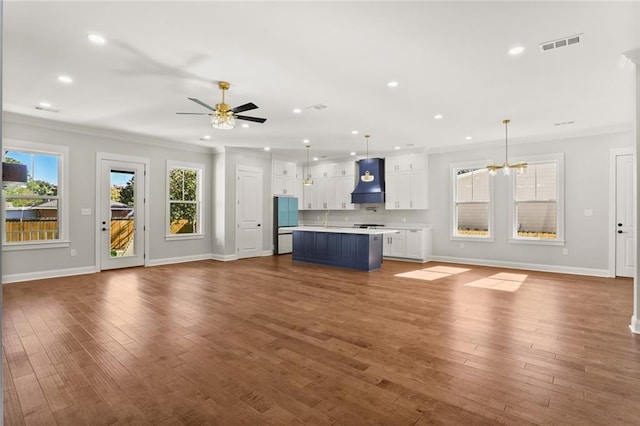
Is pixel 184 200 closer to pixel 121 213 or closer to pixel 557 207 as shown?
pixel 121 213

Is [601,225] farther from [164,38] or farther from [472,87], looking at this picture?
[164,38]

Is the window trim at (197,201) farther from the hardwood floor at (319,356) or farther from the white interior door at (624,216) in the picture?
the white interior door at (624,216)

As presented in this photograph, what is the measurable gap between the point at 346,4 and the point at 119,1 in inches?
73.9

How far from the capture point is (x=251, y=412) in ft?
7.98

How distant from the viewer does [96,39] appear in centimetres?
358

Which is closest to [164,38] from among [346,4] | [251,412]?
[346,4]

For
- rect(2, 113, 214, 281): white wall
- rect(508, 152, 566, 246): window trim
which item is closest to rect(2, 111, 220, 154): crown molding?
rect(2, 113, 214, 281): white wall

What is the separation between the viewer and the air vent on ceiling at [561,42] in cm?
348

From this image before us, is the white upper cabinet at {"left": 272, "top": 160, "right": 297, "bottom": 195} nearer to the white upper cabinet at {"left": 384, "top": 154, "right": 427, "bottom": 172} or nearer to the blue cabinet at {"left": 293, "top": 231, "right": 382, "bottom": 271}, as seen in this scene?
the blue cabinet at {"left": 293, "top": 231, "right": 382, "bottom": 271}

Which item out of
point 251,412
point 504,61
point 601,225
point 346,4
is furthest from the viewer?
point 601,225

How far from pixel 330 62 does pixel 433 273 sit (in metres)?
4.72

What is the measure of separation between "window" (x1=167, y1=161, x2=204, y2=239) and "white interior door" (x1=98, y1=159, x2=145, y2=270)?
2.18 feet

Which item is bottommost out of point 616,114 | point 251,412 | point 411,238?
point 251,412

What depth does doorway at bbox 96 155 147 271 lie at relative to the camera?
7164 mm
